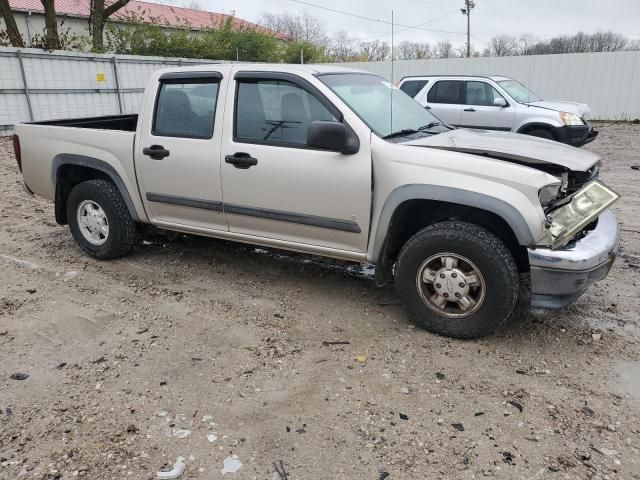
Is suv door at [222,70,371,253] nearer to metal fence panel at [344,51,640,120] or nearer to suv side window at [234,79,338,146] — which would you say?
suv side window at [234,79,338,146]

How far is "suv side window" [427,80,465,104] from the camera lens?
1120 centimetres

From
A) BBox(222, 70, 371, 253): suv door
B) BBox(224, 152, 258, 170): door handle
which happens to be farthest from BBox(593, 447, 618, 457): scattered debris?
BBox(224, 152, 258, 170): door handle

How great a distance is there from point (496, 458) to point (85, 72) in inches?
651

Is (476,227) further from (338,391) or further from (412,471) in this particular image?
(412,471)

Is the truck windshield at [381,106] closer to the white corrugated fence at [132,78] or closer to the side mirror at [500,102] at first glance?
the side mirror at [500,102]

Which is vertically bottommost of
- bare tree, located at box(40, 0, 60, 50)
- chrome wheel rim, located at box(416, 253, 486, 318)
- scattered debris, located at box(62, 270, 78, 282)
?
scattered debris, located at box(62, 270, 78, 282)

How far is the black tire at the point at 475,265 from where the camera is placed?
342 centimetres

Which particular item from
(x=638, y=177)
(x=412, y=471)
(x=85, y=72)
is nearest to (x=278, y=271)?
(x=412, y=471)

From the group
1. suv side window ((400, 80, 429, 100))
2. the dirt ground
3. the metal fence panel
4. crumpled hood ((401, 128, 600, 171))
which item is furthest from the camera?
the metal fence panel

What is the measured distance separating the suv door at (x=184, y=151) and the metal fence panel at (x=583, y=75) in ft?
57.8

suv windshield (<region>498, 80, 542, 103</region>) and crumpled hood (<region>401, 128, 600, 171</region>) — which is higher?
suv windshield (<region>498, 80, 542, 103</region>)

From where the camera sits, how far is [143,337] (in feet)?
12.5

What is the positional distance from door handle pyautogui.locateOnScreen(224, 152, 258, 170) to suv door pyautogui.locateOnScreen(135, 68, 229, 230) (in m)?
0.15

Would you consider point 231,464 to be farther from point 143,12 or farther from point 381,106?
point 143,12
